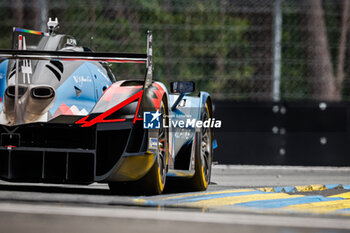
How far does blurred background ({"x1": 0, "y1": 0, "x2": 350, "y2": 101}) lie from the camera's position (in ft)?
47.9

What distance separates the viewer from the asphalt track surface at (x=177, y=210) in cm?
611

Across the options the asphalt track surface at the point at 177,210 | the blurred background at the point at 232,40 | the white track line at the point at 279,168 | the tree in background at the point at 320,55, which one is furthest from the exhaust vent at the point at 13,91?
the tree in background at the point at 320,55

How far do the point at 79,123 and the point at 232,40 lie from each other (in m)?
6.96

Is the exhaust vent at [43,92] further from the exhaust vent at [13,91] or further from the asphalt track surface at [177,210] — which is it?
the asphalt track surface at [177,210]

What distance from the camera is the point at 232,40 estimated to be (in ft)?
48.1

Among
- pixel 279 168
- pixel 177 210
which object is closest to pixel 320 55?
pixel 279 168

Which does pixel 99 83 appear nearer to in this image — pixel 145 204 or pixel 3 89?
pixel 3 89

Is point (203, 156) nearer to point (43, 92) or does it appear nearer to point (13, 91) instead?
point (43, 92)

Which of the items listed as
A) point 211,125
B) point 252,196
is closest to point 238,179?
point 211,125

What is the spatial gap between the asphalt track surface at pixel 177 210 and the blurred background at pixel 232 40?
4.36 m

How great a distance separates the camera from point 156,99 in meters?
8.32

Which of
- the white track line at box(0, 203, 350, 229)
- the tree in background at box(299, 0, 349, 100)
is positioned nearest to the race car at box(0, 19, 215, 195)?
the white track line at box(0, 203, 350, 229)

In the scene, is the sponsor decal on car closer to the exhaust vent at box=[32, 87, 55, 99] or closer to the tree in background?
the exhaust vent at box=[32, 87, 55, 99]

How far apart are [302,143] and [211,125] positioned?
409cm
